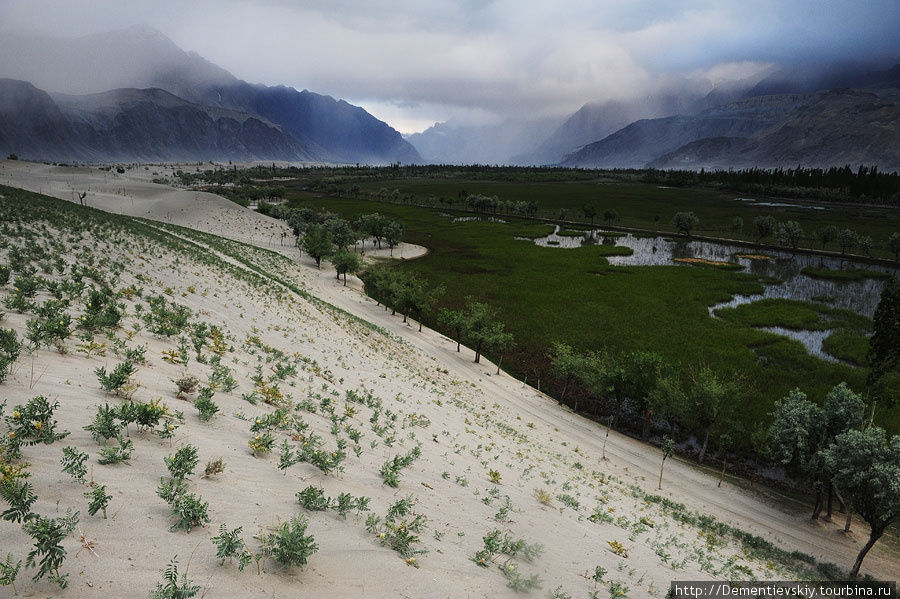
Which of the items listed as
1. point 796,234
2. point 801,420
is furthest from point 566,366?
point 796,234

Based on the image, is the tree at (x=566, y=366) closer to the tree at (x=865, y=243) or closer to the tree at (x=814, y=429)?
the tree at (x=814, y=429)

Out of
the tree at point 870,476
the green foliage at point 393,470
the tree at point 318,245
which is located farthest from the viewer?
the tree at point 318,245

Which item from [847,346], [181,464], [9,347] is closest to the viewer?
[181,464]

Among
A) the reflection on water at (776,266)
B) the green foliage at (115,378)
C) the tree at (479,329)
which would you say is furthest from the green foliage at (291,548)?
the reflection on water at (776,266)

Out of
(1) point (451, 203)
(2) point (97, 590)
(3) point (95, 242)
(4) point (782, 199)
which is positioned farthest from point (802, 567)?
(4) point (782, 199)

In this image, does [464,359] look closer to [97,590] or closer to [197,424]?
[197,424]

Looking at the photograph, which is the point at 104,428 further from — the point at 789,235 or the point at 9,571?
the point at 789,235
